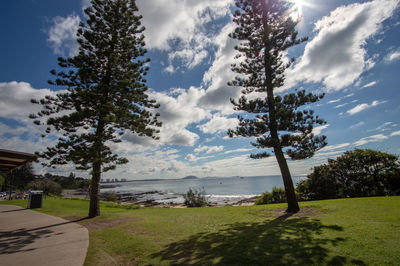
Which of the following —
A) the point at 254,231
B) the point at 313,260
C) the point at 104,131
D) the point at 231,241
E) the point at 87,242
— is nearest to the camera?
the point at 313,260

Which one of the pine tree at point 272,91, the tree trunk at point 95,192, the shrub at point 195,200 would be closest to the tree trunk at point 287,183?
the pine tree at point 272,91

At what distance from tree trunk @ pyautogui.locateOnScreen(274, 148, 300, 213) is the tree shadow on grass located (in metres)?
3.18

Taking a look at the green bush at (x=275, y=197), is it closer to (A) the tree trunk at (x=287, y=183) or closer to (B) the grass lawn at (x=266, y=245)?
(A) the tree trunk at (x=287, y=183)

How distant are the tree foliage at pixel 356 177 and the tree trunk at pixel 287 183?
18.6 ft

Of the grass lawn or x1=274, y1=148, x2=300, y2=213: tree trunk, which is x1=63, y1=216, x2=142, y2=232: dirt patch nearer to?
the grass lawn

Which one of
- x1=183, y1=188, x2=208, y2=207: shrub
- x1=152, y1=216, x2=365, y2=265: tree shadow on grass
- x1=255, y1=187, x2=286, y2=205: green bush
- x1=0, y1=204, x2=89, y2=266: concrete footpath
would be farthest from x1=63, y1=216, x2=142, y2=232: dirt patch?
x1=183, y1=188, x2=208, y2=207: shrub

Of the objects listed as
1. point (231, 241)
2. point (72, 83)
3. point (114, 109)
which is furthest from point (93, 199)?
point (231, 241)

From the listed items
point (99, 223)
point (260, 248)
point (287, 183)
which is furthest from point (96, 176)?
point (287, 183)

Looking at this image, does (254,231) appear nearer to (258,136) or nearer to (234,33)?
(258,136)

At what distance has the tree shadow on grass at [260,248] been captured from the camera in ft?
11.8

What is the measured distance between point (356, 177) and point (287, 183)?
709 cm

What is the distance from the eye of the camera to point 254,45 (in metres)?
10.9

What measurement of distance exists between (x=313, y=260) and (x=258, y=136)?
705 cm

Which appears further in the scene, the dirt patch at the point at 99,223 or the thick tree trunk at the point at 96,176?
the thick tree trunk at the point at 96,176
